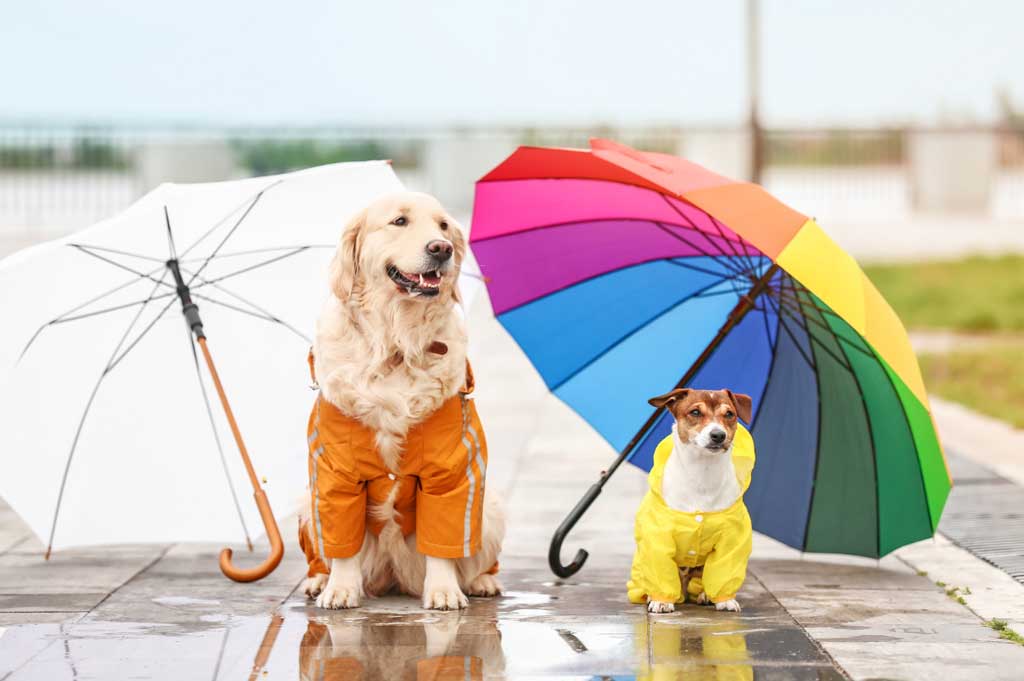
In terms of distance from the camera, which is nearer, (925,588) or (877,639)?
(877,639)

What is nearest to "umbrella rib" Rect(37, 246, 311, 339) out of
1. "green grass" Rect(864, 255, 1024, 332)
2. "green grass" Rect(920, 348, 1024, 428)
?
"green grass" Rect(920, 348, 1024, 428)

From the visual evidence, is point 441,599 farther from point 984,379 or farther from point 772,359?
point 984,379

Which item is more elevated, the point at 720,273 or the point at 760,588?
the point at 720,273

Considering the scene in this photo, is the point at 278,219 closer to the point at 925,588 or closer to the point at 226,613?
the point at 226,613

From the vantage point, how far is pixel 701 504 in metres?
5.23

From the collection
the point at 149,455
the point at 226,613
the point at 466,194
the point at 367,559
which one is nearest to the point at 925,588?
the point at 367,559

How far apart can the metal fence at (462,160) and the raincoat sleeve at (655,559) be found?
1645 cm

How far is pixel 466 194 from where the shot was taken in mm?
24688

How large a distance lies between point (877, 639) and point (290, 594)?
240 centimetres

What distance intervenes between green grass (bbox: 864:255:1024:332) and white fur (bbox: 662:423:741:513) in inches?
485

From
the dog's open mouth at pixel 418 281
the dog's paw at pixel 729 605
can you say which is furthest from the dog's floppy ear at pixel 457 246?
the dog's paw at pixel 729 605

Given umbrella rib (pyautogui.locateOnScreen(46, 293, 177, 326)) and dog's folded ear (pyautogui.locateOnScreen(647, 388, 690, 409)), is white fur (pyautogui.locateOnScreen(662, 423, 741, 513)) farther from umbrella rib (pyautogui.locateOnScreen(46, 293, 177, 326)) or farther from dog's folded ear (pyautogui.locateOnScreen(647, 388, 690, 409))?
umbrella rib (pyautogui.locateOnScreen(46, 293, 177, 326))

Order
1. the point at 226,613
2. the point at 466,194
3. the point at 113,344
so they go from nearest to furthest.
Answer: the point at 226,613
the point at 113,344
the point at 466,194

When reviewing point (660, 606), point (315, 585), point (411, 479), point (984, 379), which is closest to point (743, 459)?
point (660, 606)
